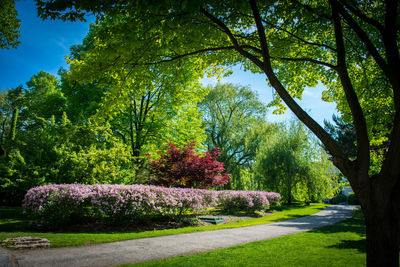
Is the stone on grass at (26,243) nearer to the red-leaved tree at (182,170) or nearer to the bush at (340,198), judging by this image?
the red-leaved tree at (182,170)

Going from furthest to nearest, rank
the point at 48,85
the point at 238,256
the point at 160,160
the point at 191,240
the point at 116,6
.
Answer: the point at 48,85, the point at 160,160, the point at 191,240, the point at 238,256, the point at 116,6

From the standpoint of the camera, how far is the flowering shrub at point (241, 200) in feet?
46.7

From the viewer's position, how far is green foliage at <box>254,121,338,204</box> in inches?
739

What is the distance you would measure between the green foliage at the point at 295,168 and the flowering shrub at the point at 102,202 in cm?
1168

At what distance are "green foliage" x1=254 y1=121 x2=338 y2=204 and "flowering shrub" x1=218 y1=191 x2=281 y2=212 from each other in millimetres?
5180

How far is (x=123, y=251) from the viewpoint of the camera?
5.11m

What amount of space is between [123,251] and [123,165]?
333 inches

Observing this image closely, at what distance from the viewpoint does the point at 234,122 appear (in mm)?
28844

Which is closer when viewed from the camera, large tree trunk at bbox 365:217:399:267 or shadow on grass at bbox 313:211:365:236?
large tree trunk at bbox 365:217:399:267

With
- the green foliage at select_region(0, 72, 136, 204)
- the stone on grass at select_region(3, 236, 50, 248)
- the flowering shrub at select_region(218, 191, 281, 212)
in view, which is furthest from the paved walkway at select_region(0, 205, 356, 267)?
the flowering shrub at select_region(218, 191, 281, 212)

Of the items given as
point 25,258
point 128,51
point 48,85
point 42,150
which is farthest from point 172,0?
point 48,85

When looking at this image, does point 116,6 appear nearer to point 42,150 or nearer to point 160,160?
point 42,150

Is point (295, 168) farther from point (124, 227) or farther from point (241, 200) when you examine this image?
point (124, 227)

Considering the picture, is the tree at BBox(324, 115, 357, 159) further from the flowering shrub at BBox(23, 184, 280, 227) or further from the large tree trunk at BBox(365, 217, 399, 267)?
the large tree trunk at BBox(365, 217, 399, 267)
